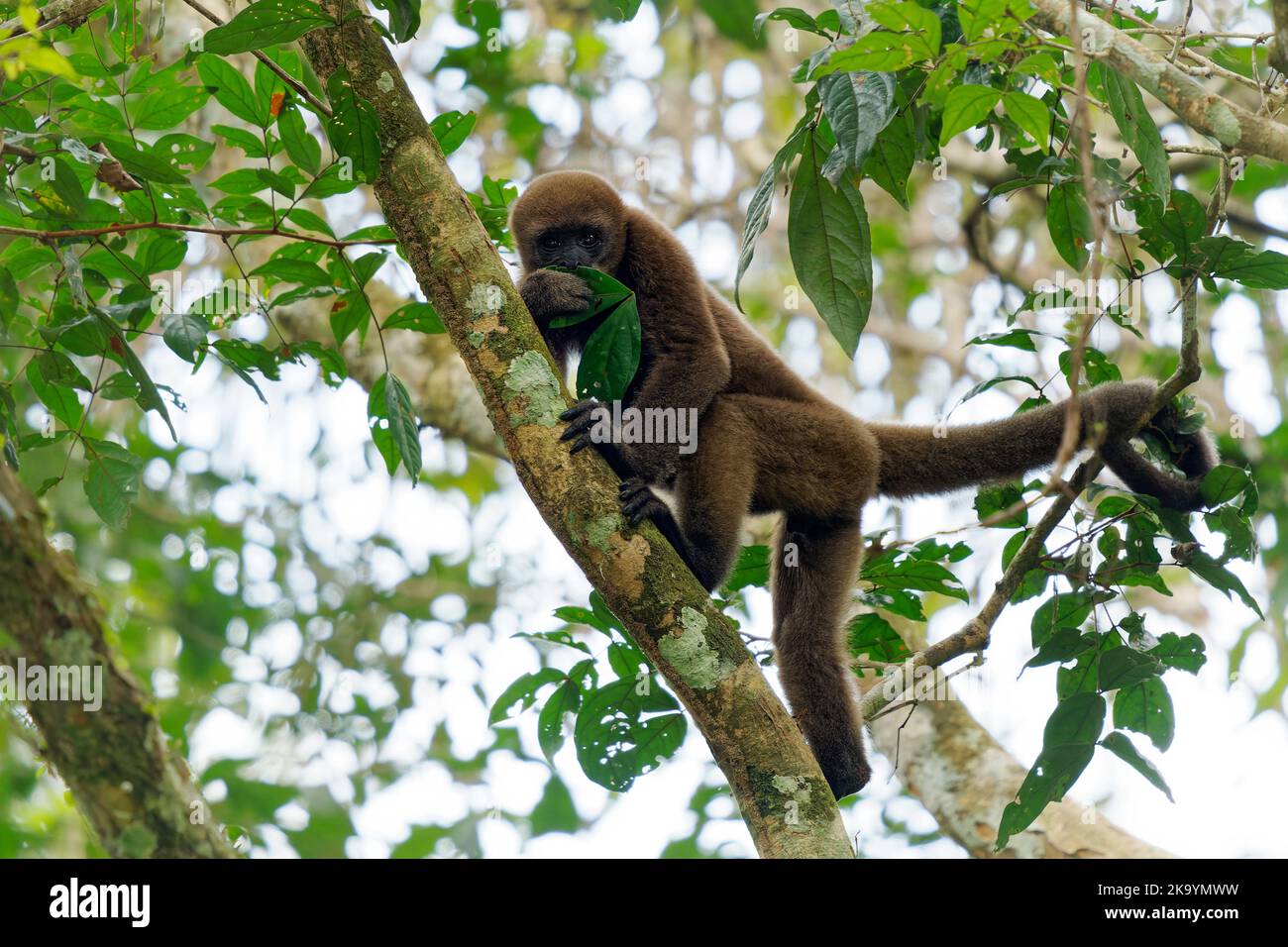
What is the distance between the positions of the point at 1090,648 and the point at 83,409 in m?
4.12

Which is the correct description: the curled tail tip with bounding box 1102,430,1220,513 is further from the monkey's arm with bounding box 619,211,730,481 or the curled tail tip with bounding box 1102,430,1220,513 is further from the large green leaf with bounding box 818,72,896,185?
the large green leaf with bounding box 818,72,896,185

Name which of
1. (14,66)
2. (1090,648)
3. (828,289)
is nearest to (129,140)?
(14,66)

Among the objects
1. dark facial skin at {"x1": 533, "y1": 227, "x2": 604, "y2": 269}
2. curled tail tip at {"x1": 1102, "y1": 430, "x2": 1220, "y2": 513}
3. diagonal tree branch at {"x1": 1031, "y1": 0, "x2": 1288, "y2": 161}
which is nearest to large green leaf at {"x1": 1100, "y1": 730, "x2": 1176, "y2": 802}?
curled tail tip at {"x1": 1102, "y1": 430, "x2": 1220, "y2": 513}

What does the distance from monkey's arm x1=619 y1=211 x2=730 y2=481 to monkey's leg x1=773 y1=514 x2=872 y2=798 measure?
0.88 metres

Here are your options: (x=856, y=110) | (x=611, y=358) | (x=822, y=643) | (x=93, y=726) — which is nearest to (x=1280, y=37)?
(x=856, y=110)

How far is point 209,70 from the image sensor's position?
14.2ft

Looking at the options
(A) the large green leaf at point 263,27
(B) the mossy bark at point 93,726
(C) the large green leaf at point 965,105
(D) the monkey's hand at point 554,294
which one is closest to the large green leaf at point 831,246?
(C) the large green leaf at point 965,105

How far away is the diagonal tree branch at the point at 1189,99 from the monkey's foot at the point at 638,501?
2.10 metres

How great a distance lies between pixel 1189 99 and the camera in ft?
12.2

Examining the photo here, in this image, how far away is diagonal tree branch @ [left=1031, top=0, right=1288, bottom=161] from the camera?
142 inches

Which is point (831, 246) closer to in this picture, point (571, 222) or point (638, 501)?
point (638, 501)

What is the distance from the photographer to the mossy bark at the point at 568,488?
12.0ft

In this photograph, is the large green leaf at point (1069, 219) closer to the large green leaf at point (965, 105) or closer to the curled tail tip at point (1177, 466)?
the curled tail tip at point (1177, 466)

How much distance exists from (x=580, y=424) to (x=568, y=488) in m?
A: 0.29
